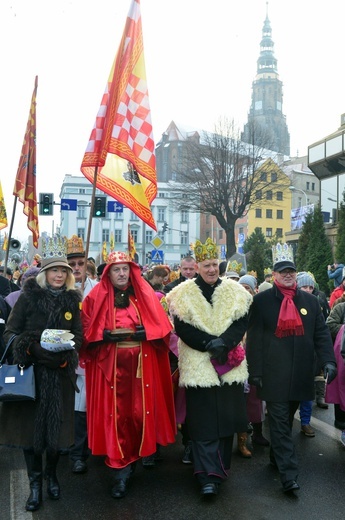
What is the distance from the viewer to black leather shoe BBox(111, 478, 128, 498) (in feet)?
15.7

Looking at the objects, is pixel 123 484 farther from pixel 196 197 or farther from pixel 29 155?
pixel 196 197

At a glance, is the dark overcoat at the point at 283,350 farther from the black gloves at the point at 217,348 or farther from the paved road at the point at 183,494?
the paved road at the point at 183,494

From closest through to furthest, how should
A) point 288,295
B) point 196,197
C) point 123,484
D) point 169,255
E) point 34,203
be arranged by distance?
point 123,484
point 288,295
point 34,203
point 196,197
point 169,255

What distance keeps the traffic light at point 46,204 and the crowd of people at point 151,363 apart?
19.0 meters

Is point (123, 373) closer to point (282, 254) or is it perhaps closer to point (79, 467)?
point (79, 467)

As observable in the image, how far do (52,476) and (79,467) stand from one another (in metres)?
0.65

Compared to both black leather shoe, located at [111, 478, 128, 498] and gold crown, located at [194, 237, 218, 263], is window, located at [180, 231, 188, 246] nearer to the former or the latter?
gold crown, located at [194, 237, 218, 263]


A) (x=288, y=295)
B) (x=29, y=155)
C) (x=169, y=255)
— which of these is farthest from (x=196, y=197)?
(x=169, y=255)

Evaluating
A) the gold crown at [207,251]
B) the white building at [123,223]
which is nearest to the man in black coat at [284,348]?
the gold crown at [207,251]

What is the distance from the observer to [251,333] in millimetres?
5391

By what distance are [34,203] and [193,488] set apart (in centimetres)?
521

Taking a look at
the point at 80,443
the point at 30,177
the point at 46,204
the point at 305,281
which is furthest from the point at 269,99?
the point at 80,443

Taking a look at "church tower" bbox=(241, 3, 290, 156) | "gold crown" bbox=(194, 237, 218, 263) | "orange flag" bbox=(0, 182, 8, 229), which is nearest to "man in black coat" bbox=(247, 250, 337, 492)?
"gold crown" bbox=(194, 237, 218, 263)

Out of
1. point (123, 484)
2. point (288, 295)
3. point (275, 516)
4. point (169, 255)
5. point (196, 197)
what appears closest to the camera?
point (275, 516)
